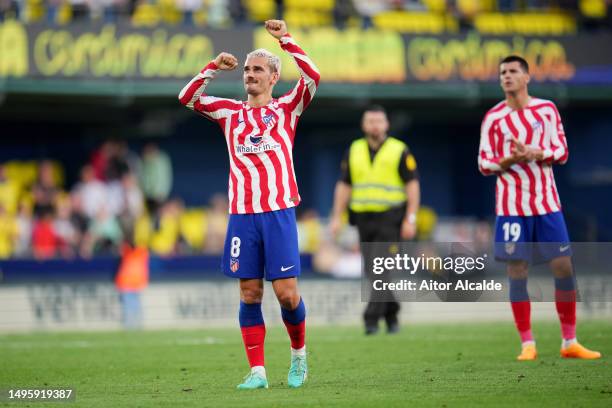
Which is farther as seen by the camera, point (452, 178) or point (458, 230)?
point (452, 178)

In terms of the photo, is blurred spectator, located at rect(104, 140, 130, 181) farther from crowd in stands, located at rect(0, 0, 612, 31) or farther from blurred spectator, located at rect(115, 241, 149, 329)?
blurred spectator, located at rect(115, 241, 149, 329)

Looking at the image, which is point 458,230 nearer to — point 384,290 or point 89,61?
point 89,61

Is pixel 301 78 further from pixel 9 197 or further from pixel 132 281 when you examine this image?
pixel 9 197

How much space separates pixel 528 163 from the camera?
9.50 m

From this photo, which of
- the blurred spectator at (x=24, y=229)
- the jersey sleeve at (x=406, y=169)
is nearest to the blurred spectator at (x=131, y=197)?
the blurred spectator at (x=24, y=229)

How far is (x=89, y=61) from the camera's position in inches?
771

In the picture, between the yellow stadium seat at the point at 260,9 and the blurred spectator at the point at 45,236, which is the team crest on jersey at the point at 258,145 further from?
the yellow stadium seat at the point at 260,9

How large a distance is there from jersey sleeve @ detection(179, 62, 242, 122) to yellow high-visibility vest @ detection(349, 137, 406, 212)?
4.63 m

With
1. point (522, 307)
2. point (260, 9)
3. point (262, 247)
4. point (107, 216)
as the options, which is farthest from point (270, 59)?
point (260, 9)

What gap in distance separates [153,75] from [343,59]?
3.57 metres

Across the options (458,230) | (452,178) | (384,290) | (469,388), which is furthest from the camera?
(452,178)

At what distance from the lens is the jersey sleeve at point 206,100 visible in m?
7.97

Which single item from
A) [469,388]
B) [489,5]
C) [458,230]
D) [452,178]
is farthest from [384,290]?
[452,178]

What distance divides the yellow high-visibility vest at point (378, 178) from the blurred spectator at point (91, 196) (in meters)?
8.32
